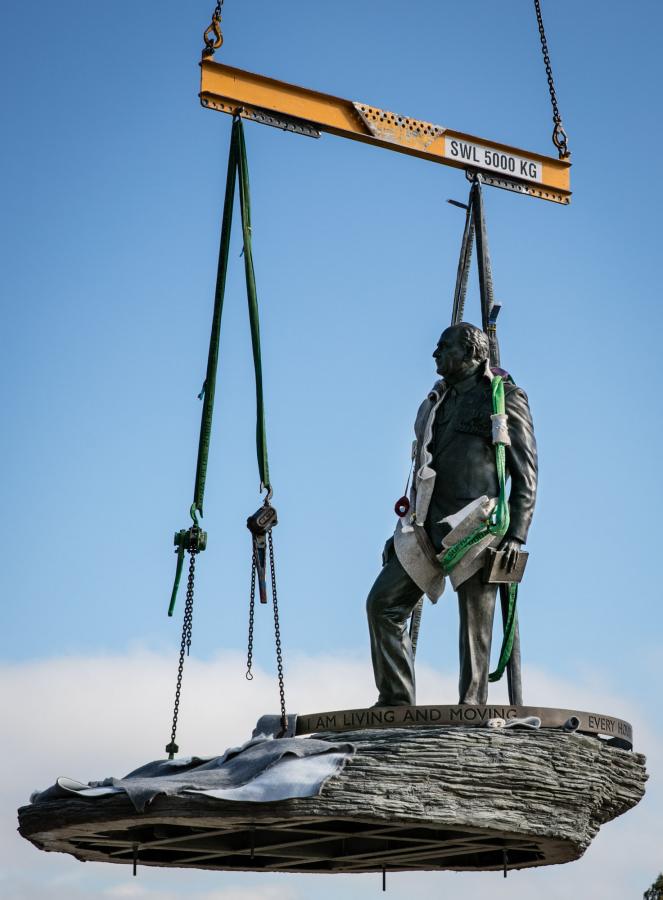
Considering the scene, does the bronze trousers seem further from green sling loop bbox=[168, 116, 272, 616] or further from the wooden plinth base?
green sling loop bbox=[168, 116, 272, 616]

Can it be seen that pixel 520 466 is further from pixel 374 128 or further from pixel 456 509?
pixel 374 128

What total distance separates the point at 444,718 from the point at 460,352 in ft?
11.1

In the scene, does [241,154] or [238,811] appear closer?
[238,811]

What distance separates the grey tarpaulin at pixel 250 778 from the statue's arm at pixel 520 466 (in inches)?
108

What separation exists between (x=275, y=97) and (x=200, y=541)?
13.4 feet

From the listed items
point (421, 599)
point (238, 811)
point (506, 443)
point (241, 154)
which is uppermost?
point (241, 154)

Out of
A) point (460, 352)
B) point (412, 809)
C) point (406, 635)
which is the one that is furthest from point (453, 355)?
point (412, 809)

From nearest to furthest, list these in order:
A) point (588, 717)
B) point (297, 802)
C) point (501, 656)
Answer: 1. point (297, 802)
2. point (588, 717)
3. point (501, 656)

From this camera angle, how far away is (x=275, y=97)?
1670 centimetres

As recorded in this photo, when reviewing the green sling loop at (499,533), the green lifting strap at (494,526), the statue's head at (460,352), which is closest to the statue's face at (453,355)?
the statue's head at (460,352)

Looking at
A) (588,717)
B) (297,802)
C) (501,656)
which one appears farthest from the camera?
(501,656)

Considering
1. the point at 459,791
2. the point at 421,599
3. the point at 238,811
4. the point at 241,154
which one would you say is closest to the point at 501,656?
the point at 421,599

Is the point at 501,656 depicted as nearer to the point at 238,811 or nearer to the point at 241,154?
the point at 238,811

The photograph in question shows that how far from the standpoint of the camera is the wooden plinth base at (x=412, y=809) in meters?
13.9
